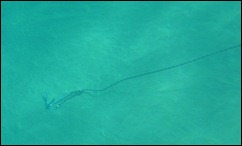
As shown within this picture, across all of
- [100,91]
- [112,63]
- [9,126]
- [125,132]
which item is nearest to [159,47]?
[112,63]

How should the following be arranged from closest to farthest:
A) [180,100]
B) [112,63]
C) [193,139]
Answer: [193,139], [180,100], [112,63]

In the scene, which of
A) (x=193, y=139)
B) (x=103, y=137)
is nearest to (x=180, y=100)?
(x=193, y=139)

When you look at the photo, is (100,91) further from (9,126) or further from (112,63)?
(9,126)

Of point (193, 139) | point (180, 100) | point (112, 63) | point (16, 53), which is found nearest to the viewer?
point (193, 139)

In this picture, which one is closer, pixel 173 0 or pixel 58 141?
pixel 58 141

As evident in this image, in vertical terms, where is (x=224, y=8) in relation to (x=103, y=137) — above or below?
above

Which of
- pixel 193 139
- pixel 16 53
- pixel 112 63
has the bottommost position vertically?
pixel 193 139

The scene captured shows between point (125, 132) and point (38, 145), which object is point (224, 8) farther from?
point (38, 145)
